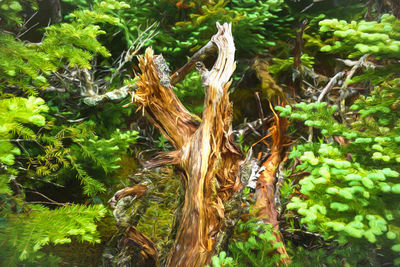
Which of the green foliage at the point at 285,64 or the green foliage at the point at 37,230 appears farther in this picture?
the green foliage at the point at 285,64

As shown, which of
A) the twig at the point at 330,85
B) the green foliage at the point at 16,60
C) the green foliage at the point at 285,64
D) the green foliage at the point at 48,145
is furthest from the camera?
the green foliage at the point at 285,64

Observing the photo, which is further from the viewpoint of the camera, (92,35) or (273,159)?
(273,159)

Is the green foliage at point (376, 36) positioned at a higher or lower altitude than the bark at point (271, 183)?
higher

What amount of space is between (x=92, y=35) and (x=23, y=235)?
1548 mm

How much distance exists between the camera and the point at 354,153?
1.83m

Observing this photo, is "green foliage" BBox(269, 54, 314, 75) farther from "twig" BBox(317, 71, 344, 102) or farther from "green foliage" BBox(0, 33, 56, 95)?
"green foliage" BBox(0, 33, 56, 95)

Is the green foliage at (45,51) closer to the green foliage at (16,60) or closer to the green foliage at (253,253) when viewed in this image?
the green foliage at (16,60)

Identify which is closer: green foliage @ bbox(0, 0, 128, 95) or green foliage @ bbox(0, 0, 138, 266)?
green foliage @ bbox(0, 0, 138, 266)

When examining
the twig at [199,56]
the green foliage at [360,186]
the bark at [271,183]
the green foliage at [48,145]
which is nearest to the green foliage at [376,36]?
the green foliage at [360,186]

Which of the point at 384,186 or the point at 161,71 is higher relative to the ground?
the point at 161,71

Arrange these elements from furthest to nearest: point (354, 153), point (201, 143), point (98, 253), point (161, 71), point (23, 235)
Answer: point (98, 253), point (161, 71), point (201, 143), point (354, 153), point (23, 235)

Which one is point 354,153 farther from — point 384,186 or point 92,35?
point 92,35

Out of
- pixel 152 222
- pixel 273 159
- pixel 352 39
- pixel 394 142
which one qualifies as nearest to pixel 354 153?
pixel 394 142

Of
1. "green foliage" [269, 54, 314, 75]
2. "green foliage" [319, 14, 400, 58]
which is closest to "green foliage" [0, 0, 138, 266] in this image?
"green foliage" [319, 14, 400, 58]
